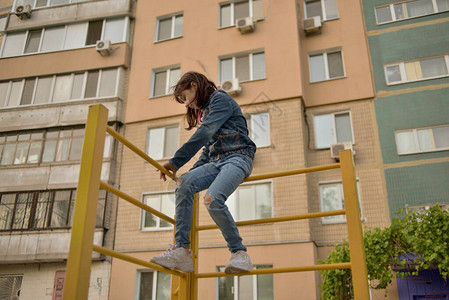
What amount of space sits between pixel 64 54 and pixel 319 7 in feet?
33.6

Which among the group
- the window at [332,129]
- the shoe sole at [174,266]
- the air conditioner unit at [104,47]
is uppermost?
the air conditioner unit at [104,47]

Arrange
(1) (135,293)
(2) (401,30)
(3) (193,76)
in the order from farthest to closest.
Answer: (2) (401,30) < (1) (135,293) < (3) (193,76)

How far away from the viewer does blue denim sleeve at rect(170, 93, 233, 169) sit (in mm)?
3047

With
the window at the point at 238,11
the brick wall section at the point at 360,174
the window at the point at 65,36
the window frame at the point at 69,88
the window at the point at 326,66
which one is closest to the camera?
the brick wall section at the point at 360,174

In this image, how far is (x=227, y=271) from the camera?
295 cm

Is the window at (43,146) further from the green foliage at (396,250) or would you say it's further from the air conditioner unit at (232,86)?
the green foliage at (396,250)

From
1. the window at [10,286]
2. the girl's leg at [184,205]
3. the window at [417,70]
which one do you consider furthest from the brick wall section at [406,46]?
the window at [10,286]

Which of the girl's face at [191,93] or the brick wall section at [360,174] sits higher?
the brick wall section at [360,174]

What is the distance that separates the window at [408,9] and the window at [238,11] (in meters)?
4.17

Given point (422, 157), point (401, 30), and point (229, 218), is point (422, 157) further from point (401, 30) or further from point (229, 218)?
point (229, 218)

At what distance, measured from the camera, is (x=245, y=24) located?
1489 cm

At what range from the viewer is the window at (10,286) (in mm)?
14262

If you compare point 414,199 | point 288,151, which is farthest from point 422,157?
point 288,151

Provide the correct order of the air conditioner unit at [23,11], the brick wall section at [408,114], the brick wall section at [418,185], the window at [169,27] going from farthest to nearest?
1. the air conditioner unit at [23,11]
2. the window at [169,27]
3. the brick wall section at [408,114]
4. the brick wall section at [418,185]
